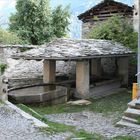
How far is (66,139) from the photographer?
26.3ft

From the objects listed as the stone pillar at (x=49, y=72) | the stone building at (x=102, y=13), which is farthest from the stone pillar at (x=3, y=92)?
the stone building at (x=102, y=13)

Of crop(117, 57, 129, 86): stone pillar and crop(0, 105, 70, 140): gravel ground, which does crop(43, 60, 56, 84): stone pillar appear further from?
crop(0, 105, 70, 140): gravel ground

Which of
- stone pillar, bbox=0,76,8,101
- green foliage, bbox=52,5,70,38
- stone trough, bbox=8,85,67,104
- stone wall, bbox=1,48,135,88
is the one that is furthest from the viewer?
green foliage, bbox=52,5,70,38

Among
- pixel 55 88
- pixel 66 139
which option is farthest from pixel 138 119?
pixel 55 88

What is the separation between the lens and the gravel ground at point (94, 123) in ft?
31.5

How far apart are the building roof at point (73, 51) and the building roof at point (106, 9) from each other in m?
3.54

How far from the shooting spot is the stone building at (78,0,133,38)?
816 inches

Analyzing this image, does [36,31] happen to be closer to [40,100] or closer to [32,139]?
[40,100]

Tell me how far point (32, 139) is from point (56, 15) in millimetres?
22358

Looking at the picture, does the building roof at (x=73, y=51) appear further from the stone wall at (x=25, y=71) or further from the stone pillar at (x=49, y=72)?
the stone wall at (x=25, y=71)

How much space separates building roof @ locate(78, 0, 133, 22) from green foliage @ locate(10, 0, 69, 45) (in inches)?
218

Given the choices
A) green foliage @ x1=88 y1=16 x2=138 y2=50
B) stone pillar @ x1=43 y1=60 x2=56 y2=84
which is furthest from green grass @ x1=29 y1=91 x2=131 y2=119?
green foliage @ x1=88 y1=16 x2=138 y2=50

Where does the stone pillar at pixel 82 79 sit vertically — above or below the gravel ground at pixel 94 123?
above

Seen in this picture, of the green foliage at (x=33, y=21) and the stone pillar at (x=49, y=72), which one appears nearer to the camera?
the stone pillar at (x=49, y=72)
